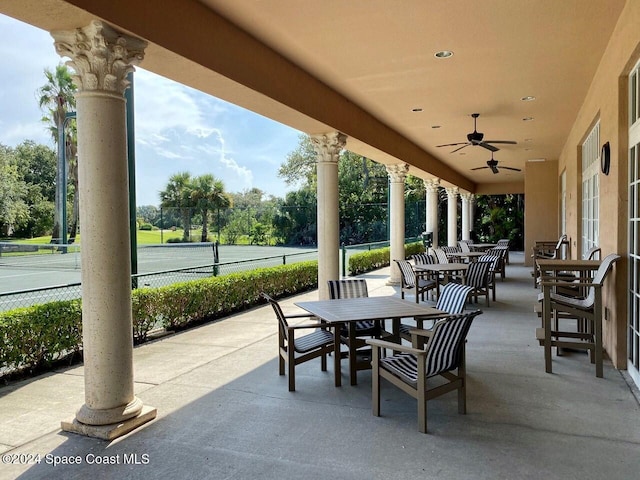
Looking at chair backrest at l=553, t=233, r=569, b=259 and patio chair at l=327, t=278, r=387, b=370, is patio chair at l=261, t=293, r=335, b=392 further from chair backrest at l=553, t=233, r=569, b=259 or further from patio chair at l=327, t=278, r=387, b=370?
chair backrest at l=553, t=233, r=569, b=259

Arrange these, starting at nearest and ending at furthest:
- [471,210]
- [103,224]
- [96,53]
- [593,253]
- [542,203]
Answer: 1. [96,53]
2. [103,224]
3. [593,253]
4. [542,203]
5. [471,210]

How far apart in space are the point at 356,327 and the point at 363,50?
290cm

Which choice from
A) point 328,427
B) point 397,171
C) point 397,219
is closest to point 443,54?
point 328,427

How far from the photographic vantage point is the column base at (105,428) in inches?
133

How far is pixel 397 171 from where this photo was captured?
37.9ft

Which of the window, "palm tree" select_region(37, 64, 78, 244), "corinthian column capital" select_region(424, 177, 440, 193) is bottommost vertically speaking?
the window

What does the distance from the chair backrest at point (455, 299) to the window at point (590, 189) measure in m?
3.14

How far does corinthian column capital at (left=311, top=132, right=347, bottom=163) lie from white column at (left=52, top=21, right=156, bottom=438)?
12.9 feet

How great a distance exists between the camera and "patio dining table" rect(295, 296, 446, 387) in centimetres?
434

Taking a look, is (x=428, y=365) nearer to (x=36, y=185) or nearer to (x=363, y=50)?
(x=363, y=50)

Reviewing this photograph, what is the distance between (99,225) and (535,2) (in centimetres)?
392

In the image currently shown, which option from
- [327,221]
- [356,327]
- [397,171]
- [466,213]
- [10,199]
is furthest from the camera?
[466,213]

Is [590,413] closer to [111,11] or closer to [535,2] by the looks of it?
[535,2]

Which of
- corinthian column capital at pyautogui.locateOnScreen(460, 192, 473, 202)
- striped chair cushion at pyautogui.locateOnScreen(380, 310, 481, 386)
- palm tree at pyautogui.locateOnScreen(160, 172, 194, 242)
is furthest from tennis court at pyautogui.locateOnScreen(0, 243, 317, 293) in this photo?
corinthian column capital at pyautogui.locateOnScreen(460, 192, 473, 202)
